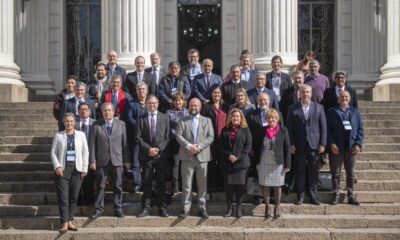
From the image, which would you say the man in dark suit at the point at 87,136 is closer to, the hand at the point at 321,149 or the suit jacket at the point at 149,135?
the suit jacket at the point at 149,135

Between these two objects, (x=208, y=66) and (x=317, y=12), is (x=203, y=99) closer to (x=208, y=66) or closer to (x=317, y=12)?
(x=208, y=66)

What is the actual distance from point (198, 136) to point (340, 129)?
2.41 m

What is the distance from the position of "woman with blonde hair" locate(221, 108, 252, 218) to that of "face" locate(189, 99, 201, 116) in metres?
0.52

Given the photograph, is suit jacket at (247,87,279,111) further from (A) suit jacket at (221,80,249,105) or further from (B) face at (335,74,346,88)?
(B) face at (335,74,346,88)

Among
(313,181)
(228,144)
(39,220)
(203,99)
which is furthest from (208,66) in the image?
(39,220)

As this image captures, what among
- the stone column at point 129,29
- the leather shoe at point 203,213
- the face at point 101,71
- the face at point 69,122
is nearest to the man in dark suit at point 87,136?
the face at point 69,122

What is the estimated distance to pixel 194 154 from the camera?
452 inches

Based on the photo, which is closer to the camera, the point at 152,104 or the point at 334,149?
the point at 152,104

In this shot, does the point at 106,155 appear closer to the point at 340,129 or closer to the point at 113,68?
the point at 113,68

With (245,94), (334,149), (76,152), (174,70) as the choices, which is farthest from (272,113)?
(76,152)

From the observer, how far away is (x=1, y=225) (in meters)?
11.5

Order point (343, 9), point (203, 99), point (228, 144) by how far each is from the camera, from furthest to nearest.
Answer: point (343, 9)
point (203, 99)
point (228, 144)

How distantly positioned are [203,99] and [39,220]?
3.49m

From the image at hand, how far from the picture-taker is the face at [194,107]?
38.0 feet
